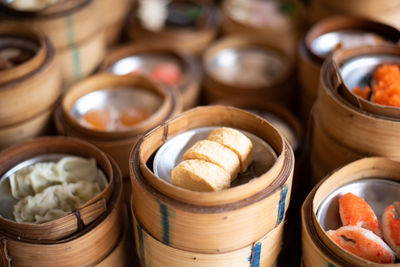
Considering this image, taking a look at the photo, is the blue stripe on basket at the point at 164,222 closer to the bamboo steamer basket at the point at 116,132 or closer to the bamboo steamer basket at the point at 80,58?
the bamboo steamer basket at the point at 116,132

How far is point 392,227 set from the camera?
5.43 ft

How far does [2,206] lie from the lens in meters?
1.95

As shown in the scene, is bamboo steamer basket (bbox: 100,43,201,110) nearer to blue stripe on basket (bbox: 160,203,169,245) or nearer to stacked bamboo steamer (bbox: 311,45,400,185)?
stacked bamboo steamer (bbox: 311,45,400,185)

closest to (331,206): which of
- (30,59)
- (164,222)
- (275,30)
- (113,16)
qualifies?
(164,222)

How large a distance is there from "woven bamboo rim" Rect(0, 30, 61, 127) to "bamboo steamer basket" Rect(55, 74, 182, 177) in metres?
0.10

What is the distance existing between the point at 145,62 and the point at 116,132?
1.11m

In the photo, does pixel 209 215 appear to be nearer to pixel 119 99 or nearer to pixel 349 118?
pixel 349 118

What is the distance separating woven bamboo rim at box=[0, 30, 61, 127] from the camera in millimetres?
2240

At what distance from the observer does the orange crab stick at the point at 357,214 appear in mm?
1683

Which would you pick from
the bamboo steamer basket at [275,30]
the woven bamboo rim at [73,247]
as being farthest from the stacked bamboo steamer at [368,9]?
the woven bamboo rim at [73,247]

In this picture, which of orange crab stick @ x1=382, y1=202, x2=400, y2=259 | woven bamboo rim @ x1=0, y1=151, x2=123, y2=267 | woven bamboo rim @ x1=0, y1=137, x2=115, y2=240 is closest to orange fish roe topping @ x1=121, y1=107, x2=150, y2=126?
woven bamboo rim @ x1=0, y1=137, x2=115, y2=240

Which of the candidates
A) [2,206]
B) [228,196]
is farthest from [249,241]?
[2,206]

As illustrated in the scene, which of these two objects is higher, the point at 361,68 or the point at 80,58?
the point at 361,68

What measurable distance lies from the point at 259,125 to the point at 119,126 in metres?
0.97
